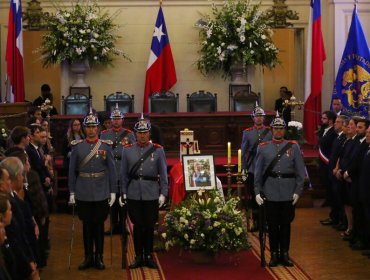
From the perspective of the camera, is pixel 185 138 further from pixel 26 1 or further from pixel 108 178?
pixel 26 1

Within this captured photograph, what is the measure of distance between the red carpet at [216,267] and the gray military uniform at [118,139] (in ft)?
4.99

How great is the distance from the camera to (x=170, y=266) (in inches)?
384

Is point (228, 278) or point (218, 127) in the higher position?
point (218, 127)

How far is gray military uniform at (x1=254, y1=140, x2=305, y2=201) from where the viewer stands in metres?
9.49

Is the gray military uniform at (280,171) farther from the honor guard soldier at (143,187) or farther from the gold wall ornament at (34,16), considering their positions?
the gold wall ornament at (34,16)

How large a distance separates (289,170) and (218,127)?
261 inches

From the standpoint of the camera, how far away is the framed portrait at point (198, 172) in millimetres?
10391

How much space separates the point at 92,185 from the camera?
955cm

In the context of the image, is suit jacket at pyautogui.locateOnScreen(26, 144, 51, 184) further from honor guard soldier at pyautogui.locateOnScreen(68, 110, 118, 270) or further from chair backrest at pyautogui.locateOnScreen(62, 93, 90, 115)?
chair backrest at pyautogui.locateOnScreen(62, 93, 90, 115)

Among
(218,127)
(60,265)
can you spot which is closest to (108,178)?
(60,265)

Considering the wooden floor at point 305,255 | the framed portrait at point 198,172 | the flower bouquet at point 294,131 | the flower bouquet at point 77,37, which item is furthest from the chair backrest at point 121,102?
the framed portrait at point 198,172

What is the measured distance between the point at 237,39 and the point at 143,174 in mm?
8553

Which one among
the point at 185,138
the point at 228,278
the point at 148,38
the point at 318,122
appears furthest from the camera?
the point at 148,38

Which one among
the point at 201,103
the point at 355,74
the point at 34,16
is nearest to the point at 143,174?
the point at 355,74
